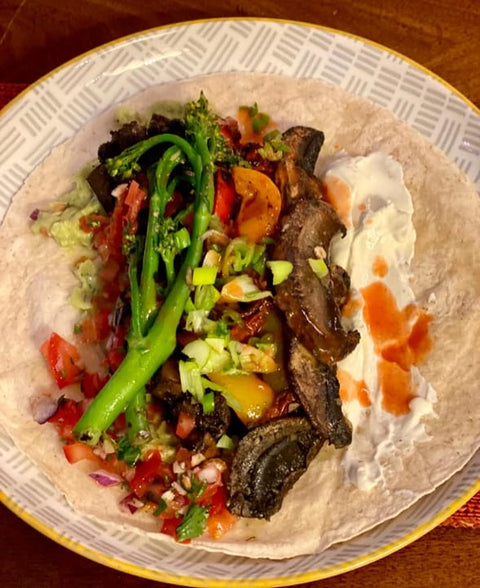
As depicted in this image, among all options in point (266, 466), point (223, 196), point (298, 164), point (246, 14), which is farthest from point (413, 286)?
point (246, 14)

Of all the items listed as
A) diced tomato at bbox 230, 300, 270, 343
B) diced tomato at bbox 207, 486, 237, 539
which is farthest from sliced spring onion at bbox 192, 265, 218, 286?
diced tomato at bbox 207, 486, 237, 539

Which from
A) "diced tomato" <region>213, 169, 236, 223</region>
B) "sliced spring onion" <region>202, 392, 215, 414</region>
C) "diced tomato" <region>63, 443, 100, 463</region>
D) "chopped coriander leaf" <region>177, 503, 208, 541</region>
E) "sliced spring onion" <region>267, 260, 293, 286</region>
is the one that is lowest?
"chopped coriander leaf" <region>177, 503, 208, 541</region>

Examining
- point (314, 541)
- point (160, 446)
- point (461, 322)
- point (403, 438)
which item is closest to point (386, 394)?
point (403, 438)

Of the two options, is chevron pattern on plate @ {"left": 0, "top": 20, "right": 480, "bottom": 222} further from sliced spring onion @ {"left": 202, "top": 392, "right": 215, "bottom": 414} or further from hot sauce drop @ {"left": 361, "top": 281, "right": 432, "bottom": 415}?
sliced spring onion @ {"left": 202, "top": 392, "right": 215, "bottom": 414}

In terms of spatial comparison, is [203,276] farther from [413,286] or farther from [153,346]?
[413,286]

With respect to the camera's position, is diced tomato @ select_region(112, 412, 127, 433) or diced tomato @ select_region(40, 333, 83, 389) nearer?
diced tomato @ select_region(112, 412, 127, 433)

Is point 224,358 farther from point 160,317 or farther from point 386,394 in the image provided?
point 386,394
